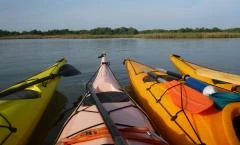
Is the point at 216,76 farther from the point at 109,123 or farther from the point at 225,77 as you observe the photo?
the point at 109,123

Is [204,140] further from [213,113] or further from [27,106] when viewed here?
[27,106]

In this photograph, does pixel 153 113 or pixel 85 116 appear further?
pixel 153 113

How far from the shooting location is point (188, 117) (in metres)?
4.21

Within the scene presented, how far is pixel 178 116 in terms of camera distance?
438cm

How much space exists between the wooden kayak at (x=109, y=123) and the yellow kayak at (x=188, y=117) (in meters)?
0.40

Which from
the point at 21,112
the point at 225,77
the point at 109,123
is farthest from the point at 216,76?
the point at 21,112

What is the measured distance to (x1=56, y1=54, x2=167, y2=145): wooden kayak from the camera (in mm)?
3383

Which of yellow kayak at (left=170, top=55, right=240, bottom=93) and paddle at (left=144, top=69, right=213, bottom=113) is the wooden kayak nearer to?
paddle at (left=144, top=69, right=213, bottom=113)

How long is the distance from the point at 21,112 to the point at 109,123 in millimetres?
2024

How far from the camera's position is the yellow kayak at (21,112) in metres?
4.09

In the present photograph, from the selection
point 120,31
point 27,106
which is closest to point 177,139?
point 27,106

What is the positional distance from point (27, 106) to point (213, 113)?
3.17 m

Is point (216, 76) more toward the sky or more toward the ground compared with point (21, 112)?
more toward the sky

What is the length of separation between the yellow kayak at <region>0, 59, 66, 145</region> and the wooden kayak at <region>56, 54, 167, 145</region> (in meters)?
0.70
